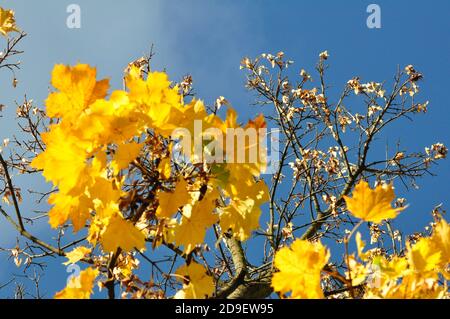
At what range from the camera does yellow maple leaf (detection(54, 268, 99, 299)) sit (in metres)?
0.79

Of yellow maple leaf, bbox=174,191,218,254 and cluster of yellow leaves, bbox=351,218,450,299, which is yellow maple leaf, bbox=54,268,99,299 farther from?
cluster of yellow leaves, bbox=351,218,450,299

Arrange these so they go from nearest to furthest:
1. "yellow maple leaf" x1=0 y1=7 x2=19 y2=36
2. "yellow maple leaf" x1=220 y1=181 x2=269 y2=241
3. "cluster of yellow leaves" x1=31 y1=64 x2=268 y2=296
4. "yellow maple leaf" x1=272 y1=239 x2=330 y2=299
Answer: "yellow maple leaf" x1=272 y1=239 x2=330 y2=299 → "cluster of yellow leaves" x1=31 y1=64 x2=268 y2=296 → "yellow maple leaf" x1=220 y1=181 x2=269 y2=241 → "yellow maple leaf" x1=0 y1=7 x2=19 y2=36

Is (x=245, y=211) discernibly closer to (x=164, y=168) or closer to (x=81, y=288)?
(x=164, y=168)

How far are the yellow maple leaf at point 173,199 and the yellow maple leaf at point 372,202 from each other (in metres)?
0.34

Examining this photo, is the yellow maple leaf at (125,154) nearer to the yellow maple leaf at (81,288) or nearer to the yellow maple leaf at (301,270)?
the yellow maple leaf at (81,288)

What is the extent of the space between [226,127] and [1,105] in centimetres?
405

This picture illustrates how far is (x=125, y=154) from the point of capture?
0.93 metres

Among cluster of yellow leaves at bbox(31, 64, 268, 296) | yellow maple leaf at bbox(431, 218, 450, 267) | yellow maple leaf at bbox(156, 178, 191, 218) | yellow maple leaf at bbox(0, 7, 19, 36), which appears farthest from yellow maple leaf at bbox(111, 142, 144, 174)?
yellow maple leaf at bbox(0, 7, 19, 36)

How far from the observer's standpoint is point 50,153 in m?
0.94

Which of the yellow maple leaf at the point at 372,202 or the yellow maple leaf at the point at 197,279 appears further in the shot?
the yellow maple leaf at the point at 197,279

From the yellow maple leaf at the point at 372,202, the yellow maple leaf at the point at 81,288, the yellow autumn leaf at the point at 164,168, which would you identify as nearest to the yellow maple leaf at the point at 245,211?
the yellow autumn leaf at the point at 164,168

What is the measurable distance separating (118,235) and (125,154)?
0.18 m

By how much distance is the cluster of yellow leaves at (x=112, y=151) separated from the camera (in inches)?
35.7
